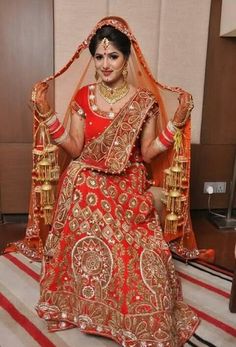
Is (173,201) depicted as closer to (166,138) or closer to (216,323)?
(166,138)

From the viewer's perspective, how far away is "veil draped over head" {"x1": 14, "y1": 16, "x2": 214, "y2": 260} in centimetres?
155

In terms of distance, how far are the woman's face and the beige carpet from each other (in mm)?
1017

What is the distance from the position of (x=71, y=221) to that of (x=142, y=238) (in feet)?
0.96

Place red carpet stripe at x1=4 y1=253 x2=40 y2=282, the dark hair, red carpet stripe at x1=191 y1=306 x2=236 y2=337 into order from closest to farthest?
red carpet stripe at x1=191 y1=306 x2=236 y2=337 < the dark hair < red carpet stripe at x1=4 y1=253 x2=40 y2=282

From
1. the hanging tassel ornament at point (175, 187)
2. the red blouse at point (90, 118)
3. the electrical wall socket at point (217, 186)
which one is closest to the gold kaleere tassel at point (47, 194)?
the red blouse at point (90, 118)

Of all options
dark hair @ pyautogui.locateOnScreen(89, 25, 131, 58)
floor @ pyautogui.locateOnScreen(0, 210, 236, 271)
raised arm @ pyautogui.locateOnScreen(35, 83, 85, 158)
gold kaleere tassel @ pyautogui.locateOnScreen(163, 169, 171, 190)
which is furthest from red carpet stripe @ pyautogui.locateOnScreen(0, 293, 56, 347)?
dark hair @ pyautogui.locateOnScreen(89, 25, 131, 58)

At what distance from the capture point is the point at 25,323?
1.35 metres

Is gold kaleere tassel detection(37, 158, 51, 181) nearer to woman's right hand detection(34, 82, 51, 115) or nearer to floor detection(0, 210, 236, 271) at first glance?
woman's right hand detection(34, 82, 51, 115)

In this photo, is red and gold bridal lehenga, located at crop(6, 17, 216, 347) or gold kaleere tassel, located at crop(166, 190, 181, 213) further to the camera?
gold kaleere tassel, located at crop(166, 190, 181, 213)

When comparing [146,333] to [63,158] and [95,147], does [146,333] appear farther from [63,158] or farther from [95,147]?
[63,158]

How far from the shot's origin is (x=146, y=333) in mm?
1178

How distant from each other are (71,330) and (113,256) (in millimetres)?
332

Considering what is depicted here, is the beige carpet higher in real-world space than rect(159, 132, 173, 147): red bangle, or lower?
lower

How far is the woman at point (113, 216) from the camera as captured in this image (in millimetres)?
1246
